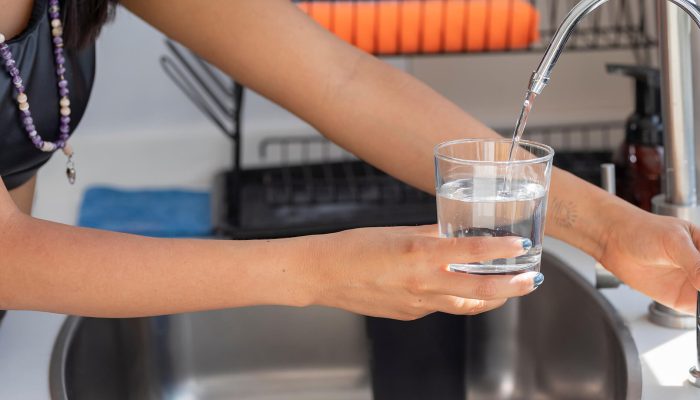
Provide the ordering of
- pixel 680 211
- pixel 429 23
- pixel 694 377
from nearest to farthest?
pixel 694 377, pixel 680 211, pixel 429 23

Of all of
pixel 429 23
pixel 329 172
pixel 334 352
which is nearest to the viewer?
Answer: pixel 334 352

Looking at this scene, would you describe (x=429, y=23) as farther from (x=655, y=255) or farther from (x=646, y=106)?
(x=655, y=255)

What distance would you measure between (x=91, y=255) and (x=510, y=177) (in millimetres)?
293

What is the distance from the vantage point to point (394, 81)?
3.17 ft

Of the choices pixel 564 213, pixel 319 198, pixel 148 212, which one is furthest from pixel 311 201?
pixel 564 213

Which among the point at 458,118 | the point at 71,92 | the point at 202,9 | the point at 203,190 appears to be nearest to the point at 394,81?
the point at 458,118

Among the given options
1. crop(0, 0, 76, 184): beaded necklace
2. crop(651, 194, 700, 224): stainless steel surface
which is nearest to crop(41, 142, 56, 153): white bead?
crop(0, 0, 76, 184): beaded necklace

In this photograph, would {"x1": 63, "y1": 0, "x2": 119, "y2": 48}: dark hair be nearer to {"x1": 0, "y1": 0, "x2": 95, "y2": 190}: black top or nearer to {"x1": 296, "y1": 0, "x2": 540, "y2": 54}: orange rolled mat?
{"x1": 0, "y1": 0, "x2": 95, "y2": 190}: black top

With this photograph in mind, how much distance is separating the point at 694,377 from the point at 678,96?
0.24m

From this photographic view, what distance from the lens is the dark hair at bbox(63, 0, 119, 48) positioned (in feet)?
2.98

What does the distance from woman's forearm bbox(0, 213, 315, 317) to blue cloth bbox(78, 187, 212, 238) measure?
23.8 inches

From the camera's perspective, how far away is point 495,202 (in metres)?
0.65

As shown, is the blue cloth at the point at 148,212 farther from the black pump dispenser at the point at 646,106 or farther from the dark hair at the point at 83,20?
the black pump dispenser at the point at 646,106

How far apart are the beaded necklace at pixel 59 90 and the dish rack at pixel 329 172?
31 centimetres
